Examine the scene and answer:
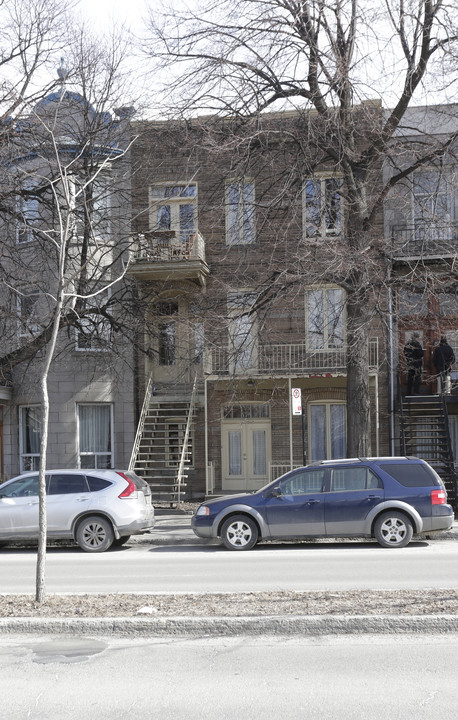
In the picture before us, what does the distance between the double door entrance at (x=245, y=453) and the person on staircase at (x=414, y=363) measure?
4339mm

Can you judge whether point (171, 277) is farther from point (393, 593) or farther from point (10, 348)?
point (393, 593)

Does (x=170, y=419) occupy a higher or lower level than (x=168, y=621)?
higher

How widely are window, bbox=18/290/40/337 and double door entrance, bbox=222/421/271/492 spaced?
6.29m

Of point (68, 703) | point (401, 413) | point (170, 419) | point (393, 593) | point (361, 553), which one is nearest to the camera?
point (68, 703)

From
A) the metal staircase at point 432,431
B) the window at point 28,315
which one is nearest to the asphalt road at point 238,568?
the metal staircase at point 432,431

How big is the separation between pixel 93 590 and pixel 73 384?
1413 cm

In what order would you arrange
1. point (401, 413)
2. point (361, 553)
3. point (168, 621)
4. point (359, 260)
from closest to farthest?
1. point (168, 621)
2. point (361, 553)
3. point (359, 260)
4. point (401, 413)

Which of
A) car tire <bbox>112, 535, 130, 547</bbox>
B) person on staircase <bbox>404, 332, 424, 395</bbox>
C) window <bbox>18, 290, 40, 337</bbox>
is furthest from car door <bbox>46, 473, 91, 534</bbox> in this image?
person on staircase <bbox>404, 332, 424, 395</bbox>

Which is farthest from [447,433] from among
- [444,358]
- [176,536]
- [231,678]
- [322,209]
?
[231,678]

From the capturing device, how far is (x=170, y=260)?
22.6 metres

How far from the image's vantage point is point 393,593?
9055 mm

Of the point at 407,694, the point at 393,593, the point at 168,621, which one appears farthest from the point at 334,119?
the point at 407,694

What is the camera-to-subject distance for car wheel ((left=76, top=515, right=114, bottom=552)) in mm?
15047

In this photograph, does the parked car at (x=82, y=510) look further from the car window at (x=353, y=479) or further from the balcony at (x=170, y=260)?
the balcony at (x=170, y=260)
